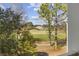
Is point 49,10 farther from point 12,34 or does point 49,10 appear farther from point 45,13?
point 12,34

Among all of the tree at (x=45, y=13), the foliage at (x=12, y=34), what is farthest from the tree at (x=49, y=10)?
the foliage at (x=12, y=34)

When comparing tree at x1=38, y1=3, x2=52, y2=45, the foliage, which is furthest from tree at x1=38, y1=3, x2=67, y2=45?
the foliage

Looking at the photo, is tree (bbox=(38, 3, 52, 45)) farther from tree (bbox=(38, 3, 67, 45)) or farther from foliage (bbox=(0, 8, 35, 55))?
foliage (bbox=(0, 8, 35, 55))

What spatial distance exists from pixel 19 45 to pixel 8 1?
0.25 metres

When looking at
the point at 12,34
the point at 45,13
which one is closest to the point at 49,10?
the point at 45,13

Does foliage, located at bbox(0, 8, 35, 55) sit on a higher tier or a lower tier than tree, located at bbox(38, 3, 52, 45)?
lower

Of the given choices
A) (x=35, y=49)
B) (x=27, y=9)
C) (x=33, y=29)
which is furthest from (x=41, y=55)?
(x=27, y=9)

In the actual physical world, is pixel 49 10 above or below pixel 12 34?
above

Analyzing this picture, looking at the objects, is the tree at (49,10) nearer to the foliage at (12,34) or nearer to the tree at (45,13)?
the tree at (45,13)

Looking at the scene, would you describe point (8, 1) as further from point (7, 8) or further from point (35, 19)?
point (35, 19)

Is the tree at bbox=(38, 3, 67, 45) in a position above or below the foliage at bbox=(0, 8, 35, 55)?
above

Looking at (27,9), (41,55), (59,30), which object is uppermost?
(27,9)

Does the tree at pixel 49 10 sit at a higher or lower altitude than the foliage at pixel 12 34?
higher

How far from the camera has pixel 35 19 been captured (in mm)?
920
